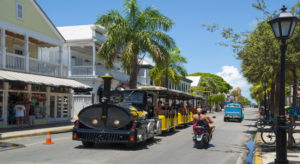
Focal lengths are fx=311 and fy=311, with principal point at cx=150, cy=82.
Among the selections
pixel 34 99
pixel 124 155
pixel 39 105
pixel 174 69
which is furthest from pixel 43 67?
pixel 174 69

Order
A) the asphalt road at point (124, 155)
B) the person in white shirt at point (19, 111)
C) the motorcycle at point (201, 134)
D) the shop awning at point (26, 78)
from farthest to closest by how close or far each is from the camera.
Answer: the person in white shirt at point (19, 111), the shop awning at point (26, 78), the motorcycle at point (201, 134), the asphalt road at point (124, 155)

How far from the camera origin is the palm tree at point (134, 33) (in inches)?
885

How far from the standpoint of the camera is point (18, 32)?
2042 cm

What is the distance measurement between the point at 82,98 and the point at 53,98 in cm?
565

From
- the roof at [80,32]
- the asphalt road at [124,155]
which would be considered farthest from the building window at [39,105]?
the asphalt road at [124,155]

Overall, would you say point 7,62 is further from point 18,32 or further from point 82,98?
point 82,98

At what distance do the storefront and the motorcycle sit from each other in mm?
10383

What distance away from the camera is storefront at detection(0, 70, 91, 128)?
1861 cm

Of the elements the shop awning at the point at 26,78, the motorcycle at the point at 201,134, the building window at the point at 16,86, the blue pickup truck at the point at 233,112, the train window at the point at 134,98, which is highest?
the shop awning at the point at 26,78

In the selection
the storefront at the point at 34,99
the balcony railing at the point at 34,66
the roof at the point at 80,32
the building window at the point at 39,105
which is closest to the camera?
the storefront at the point at 34,99

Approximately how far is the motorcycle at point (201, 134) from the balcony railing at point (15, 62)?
1343 centimetres

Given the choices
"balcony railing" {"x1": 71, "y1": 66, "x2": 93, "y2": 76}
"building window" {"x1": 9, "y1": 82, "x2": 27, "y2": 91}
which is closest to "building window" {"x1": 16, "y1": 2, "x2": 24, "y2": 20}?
"building window" {"x1": 9, "y1": 82, "x2": 27, "y2": 91}

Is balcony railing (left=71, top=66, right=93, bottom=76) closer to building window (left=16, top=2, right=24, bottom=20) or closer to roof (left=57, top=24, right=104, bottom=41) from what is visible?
roof (left=57, top=24, right=104, bottom=41)

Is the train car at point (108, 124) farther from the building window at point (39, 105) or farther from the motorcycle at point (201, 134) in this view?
the building window at point (39, 105)
